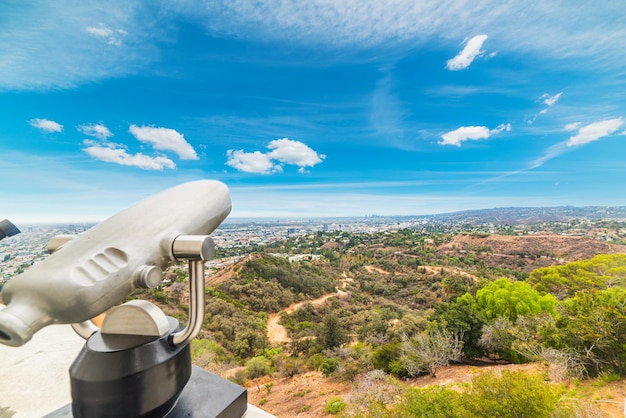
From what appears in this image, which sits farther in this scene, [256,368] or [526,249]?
Answer: [526,249]

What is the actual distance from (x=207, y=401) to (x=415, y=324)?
1649cm

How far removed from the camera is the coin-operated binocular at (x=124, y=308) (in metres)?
0.80

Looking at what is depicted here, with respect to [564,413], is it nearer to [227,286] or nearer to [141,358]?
[141,358]

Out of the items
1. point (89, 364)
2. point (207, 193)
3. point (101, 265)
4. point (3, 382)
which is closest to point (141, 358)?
point (89, 364)

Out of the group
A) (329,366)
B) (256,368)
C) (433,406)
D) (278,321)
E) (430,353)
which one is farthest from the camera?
(278,321)

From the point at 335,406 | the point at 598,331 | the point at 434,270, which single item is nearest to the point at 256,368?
the point at 335,406

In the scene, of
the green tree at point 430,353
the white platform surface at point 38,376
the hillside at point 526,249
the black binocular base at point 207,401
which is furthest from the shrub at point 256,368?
the hillside at point 526,249

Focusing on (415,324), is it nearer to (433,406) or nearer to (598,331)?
(598,331)

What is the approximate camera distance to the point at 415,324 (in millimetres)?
15414

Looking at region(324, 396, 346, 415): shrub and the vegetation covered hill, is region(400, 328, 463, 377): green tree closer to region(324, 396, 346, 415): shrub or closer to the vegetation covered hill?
the vegetation covered hill

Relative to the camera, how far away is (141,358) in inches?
39.2

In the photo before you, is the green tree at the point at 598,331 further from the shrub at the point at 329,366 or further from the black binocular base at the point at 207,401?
the black binocular base at the point at 207,401

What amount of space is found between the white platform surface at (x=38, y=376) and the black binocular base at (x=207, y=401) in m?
2.15

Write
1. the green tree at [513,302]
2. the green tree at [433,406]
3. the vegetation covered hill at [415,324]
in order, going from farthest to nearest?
the green tree at [513,302] → the vegetation covered hill at [415,324] → the green tree at [433,406]
